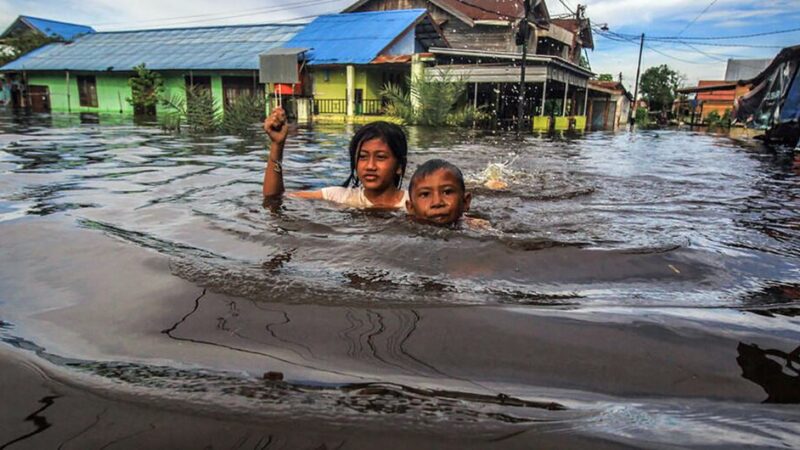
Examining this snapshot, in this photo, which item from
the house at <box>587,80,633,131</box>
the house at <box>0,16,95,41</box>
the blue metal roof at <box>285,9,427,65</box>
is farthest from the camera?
the house at <box>0,16,95,41</box>

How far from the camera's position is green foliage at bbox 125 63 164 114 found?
2364 cm

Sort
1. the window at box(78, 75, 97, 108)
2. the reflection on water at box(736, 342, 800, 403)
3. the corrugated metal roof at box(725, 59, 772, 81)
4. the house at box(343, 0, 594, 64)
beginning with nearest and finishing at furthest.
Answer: the reflection on water at box(736, 342, 800, 403), the house at box(343, 0, 594, 64), the window at box(78, 75, 97, 108), the corrugated metal roof at box(725, 59, 772, 81)

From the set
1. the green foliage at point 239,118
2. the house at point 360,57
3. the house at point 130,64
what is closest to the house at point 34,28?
the house at point 130,64

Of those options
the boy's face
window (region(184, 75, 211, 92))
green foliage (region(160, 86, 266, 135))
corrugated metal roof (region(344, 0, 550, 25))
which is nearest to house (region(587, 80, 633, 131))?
corrugated metal roof (region(344, 0, 550, 25))

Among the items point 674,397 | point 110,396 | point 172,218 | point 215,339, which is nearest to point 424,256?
point 215,339

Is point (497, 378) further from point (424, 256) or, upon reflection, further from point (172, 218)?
point (172, 218)

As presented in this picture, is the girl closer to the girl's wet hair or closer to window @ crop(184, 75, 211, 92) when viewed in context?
the girl's wet hair

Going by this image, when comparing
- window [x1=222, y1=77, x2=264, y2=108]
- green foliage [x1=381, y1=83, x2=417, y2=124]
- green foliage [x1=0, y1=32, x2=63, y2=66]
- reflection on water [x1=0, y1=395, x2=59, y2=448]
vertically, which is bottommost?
reflection on water [x1=0, y1=395, x2=59, y2=448]

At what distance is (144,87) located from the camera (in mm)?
23969

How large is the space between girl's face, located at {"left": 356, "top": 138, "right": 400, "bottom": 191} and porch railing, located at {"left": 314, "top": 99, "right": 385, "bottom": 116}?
61.2 feet

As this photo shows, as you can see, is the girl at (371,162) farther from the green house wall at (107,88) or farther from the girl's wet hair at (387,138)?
the green house wall at (107,88)

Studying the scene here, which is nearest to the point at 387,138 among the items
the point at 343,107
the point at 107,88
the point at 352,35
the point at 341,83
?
the point at 343,107

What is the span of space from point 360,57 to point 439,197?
19252 mm

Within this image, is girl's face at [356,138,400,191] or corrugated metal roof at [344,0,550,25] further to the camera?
corrugated metal roof at [344,0,550,25]
